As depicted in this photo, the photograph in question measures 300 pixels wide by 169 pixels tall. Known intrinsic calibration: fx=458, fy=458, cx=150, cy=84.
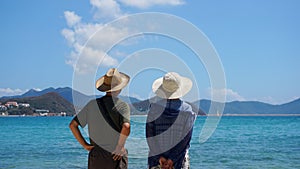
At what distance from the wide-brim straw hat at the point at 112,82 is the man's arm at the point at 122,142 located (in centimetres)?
35

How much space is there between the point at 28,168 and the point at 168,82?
33.1ft

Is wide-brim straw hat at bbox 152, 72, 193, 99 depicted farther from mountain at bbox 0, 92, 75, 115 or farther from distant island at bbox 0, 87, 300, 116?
mountain at bbox 0, 92, 75, 115

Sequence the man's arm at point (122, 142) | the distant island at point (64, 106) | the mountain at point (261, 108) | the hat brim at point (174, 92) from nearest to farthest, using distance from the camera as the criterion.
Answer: the man's arm at point (122, 142) < the hat brim at point (174, 92) < the distant island at point (64, 106) < the mountain at point (261, 108)

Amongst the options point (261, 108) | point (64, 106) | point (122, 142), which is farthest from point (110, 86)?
point (261, 108)

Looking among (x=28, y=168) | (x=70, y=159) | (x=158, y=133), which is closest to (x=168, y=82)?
(x=158, y=133)

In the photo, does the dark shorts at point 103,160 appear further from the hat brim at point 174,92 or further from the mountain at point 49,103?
the mountain at point 49,103

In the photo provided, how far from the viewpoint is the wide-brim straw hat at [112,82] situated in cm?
393

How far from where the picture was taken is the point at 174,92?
390 centimetres

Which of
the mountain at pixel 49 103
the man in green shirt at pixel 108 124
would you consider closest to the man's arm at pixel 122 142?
the man in green shirt at pixel 108 124

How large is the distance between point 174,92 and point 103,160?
0.83 m

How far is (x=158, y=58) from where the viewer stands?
4324 millimetres

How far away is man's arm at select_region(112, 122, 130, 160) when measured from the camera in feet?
12.4

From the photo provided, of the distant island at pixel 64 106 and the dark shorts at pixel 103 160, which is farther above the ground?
the distant island at pixel 64 106

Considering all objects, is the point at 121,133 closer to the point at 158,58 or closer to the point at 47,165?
the point at 158,58
